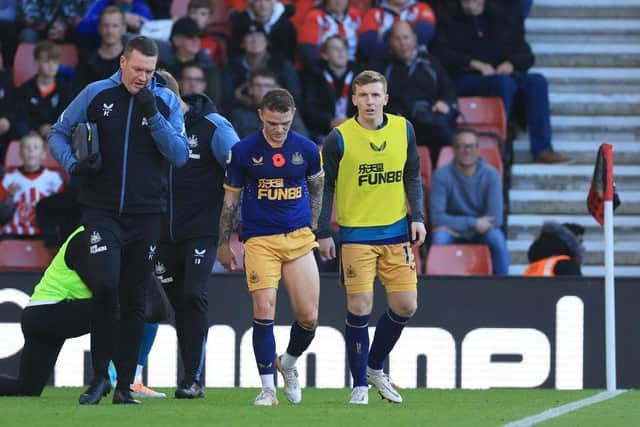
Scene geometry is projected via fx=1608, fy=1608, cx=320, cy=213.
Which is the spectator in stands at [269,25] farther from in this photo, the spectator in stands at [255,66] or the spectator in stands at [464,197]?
the spectator in stands at [464,197]

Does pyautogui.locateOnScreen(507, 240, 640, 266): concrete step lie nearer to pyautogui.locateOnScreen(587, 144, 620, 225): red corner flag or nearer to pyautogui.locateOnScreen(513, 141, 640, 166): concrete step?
pyautogui.locateOnScreen(513, 141, 640, 166): concrete step

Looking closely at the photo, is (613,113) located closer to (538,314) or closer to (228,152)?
(538,314)

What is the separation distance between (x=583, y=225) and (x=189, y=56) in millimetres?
4121

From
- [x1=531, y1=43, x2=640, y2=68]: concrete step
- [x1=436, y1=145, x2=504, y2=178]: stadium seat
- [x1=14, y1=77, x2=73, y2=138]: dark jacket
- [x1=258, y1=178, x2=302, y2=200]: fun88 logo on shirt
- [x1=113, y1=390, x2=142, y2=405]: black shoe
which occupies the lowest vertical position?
[x1=113, y1=390, x2=142, y2=405]: black shoe

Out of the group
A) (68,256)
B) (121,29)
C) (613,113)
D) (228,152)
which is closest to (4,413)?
(68,256)

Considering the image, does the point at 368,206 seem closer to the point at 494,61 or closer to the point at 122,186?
the point at 122,186

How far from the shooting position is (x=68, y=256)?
932 cm

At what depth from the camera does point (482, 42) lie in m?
16.3

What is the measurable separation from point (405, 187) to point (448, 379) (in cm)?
278

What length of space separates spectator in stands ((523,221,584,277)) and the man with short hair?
152 inches

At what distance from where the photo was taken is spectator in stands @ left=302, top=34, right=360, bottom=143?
50.0ft

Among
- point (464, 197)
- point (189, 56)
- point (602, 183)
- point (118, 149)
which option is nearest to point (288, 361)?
point (118, 149)

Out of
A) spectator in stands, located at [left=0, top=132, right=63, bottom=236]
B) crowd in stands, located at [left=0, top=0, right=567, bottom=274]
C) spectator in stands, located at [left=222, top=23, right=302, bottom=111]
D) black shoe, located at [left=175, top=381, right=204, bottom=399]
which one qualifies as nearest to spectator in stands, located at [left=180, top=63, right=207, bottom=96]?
crowd in stands, located at [left=0, top=0, right=567, bottom=274]

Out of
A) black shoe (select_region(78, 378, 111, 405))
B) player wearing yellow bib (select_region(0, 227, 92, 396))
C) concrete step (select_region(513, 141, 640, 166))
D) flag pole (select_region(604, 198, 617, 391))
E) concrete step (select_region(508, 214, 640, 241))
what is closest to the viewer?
black shoe (select_region(78, 378, 111, 405))
